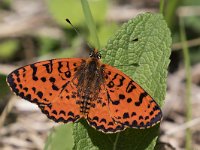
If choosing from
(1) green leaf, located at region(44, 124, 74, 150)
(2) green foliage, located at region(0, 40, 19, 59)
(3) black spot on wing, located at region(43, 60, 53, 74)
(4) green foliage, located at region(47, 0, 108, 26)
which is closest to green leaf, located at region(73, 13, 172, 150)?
(3) black spot on wing, located at region(43, 60, 53, 74)

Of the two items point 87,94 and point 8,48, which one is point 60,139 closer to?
point 87,94

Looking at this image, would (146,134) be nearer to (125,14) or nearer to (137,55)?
(137,55)

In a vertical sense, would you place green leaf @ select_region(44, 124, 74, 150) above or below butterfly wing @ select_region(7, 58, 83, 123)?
below

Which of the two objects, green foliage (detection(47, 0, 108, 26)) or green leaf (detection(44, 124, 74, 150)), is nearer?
green leaf (detection(44, 124, 74, 150))

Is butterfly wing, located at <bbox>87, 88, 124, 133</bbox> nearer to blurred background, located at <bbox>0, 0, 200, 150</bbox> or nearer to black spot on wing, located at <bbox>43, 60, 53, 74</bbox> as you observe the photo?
black spot on wing, located at <bbox>43, 60, 53, 74</bbox>

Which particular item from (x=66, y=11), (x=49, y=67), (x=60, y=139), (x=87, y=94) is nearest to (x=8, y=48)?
(x=66, y=11)

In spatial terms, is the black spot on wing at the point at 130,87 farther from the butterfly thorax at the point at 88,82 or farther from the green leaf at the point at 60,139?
the green leaf at the point at 60,139
